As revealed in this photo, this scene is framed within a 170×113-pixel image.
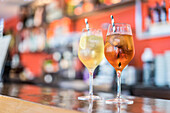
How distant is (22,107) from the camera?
64 centimetres

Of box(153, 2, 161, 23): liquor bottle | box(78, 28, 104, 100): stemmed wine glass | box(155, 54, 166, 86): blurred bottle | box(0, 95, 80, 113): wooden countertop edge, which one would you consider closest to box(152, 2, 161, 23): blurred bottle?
box(153, 2, 161, 23): liquor bottle

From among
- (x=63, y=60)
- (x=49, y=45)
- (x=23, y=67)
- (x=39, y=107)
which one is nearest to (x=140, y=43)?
(x=63, y=60)

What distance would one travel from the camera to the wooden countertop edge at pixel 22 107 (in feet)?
1.75

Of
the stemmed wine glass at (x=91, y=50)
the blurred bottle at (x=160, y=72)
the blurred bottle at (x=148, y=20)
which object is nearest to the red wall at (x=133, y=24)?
the blurred bottle at (x=148, y=20)

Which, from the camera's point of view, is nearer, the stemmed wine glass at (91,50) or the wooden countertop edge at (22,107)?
the wooden countertop edge at (22,107)

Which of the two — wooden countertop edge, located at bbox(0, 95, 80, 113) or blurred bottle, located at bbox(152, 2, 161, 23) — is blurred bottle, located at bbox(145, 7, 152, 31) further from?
wooden countertop edge, located at bbox(0, 95, 80, 113)

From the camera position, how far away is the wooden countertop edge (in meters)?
0.53

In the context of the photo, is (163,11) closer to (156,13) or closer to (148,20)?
(156,13)

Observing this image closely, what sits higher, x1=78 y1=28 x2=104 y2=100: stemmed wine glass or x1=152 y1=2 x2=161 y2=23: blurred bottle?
x1=152 y1=2 x2=161 y2=23: blurred bottle

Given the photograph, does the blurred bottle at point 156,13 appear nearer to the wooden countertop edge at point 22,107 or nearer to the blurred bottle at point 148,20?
the blurred bottle at point 148,20

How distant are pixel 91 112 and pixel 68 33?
3907mm

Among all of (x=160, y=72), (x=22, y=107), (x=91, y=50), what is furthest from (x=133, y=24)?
(x=22, y=107)

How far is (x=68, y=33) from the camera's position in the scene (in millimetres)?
4352

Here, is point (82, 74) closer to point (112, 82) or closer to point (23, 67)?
point (112, 82)
